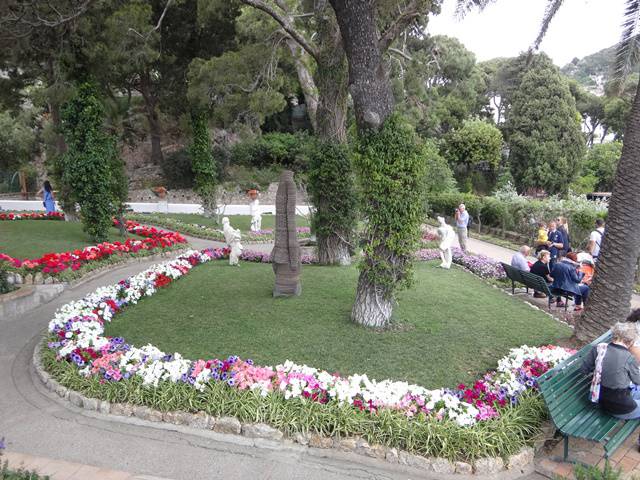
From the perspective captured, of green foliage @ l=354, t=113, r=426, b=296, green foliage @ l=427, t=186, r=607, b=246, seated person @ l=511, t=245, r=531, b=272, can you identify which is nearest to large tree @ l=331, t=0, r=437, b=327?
green foliage @ l=354, t=113, r=426, b=296

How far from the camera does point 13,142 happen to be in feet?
101

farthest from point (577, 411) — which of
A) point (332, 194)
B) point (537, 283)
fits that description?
point (332, 194)

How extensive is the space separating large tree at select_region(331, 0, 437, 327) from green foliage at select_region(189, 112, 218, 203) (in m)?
14.9

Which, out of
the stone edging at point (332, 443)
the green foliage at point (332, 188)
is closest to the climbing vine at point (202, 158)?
the green foliage at point (332, 188)

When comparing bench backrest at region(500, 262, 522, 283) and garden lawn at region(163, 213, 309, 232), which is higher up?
bench backrest at region(500, 262, 522, 283)

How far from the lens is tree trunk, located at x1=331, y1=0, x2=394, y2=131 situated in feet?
20.4

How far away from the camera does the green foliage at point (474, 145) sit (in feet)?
98.5

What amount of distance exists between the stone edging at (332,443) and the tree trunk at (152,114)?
24.0m

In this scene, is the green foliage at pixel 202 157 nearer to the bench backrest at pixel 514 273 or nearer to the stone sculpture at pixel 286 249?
the stone sculpture at pixel 286 249

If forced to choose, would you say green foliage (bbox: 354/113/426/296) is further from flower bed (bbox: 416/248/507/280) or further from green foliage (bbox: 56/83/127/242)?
green foliage (bbox: 56/83/127/242)

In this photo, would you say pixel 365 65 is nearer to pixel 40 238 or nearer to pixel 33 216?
pixel 40 238

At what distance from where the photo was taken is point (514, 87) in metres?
34.0

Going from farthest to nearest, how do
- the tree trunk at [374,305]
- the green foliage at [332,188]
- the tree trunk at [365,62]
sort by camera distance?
the green foliage at [332,188], the tree trunk at [374,305], the tree trunk at [365,62]

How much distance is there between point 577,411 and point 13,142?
36.2 metres
